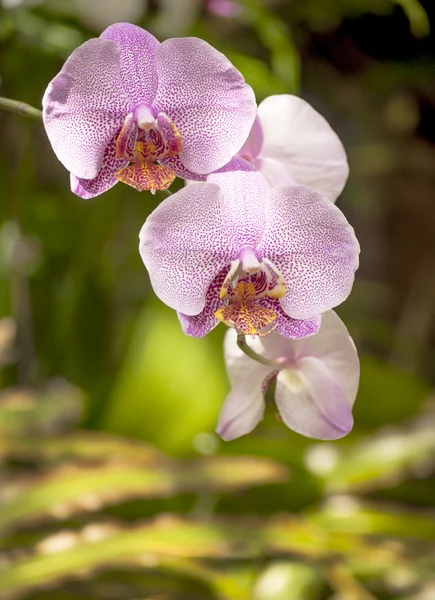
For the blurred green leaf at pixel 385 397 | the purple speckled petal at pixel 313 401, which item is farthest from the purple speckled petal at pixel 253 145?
the blurred green leaf at pixel 385 397

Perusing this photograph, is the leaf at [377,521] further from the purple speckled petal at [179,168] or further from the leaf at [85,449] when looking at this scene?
the purple speckled petal at [179,168]

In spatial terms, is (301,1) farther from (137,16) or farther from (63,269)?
(63,269)

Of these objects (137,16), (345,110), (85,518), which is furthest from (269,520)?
(345,110)

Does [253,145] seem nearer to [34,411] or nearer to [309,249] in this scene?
[309,249]

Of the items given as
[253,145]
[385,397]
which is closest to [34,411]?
[385,397]

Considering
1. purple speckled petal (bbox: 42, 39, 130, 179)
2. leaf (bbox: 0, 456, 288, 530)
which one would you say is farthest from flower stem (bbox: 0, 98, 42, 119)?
leaf (bbox: 0, 456, 288, 530)

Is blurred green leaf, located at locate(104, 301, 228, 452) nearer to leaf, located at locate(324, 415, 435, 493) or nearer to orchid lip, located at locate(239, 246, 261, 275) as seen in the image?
leaf, located at locate(324, 415, 435, 493)
